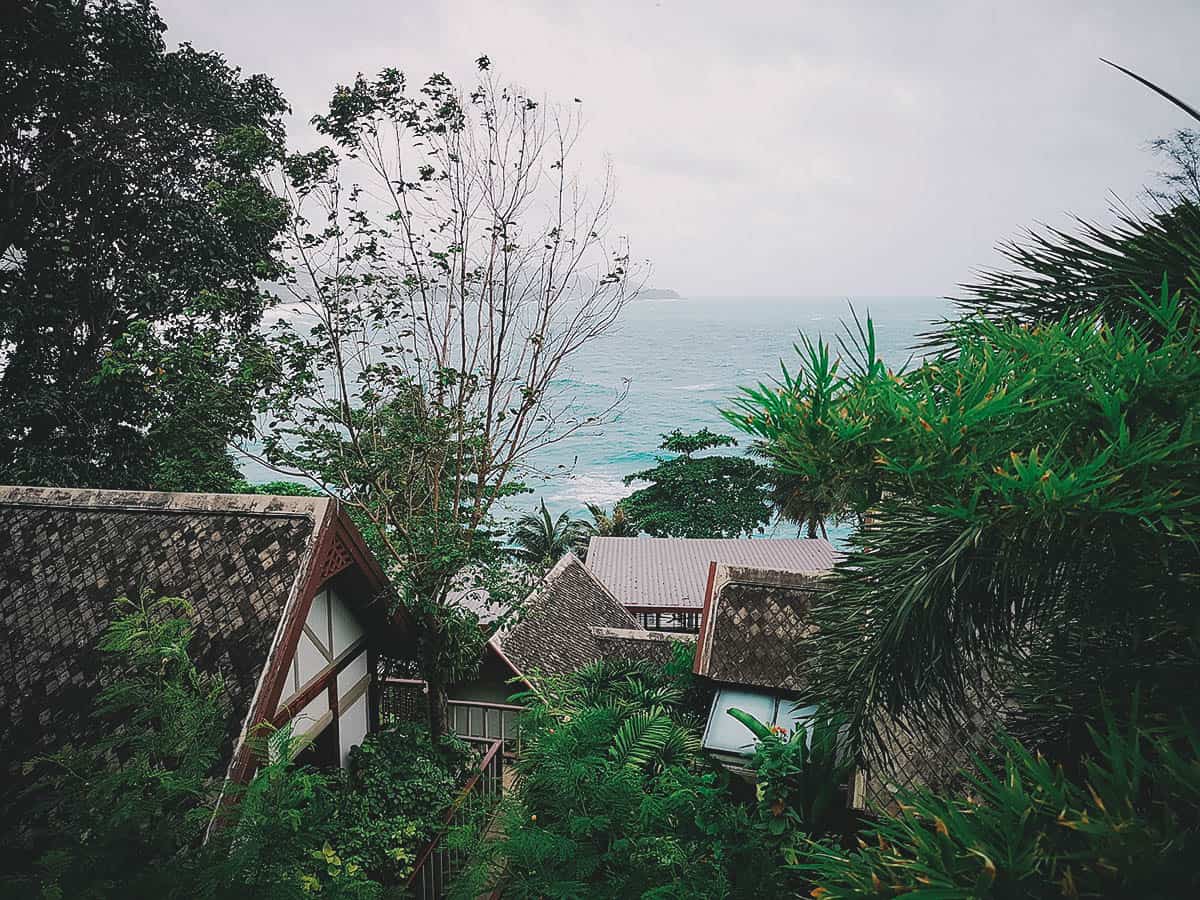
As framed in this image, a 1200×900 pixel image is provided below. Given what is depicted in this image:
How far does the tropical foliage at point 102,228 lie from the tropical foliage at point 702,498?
1906cm

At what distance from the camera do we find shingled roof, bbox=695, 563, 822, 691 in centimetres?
689

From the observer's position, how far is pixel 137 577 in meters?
5.59

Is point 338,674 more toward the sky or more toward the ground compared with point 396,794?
more toward the sky

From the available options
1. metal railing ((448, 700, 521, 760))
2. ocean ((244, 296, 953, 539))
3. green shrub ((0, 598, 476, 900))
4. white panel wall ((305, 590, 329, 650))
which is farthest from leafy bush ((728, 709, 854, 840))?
ocean ((244, 296, 953, 539))

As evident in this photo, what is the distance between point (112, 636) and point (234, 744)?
100 cm

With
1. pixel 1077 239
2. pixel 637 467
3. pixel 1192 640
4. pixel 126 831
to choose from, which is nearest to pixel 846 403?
pixel 1192 640

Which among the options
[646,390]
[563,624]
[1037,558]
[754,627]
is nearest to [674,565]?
[563,624]

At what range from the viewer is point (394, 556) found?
7.50m

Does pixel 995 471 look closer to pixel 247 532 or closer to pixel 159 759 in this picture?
pixel 159 759

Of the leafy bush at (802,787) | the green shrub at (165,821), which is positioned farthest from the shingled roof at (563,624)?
the green shrub at (165,821)

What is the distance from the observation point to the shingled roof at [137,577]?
4.87 meters

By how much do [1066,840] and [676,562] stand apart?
17401mm

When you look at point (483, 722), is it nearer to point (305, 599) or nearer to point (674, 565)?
point (305, 599)

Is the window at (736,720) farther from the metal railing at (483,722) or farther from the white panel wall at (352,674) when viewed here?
the metal railing at (483,722)
